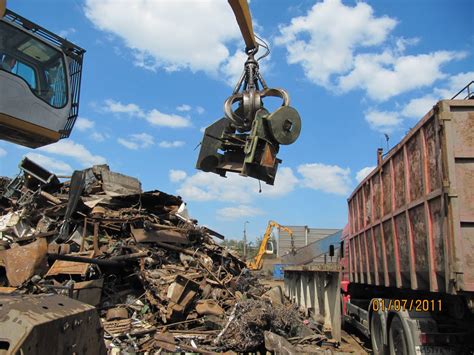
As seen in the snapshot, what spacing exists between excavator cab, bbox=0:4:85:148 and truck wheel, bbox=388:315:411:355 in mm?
4852

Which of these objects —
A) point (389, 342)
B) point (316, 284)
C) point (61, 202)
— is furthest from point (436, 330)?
point (61, 202)

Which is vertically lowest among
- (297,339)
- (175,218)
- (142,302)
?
(297,339)

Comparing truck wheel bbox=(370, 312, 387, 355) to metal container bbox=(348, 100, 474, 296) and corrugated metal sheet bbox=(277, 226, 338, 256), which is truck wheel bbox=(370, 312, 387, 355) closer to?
metal container bbox=(348, 100, 474, 296)

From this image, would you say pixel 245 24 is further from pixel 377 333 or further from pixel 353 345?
pixel 353 345

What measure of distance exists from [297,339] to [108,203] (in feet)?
23.5

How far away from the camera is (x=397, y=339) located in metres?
6.14

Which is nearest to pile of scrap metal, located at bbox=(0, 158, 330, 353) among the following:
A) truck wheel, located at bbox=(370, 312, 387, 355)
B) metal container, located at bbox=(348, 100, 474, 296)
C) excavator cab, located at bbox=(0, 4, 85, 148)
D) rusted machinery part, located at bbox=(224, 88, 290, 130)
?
excavator cab, located at bbox=(0, 4, 85, 148)

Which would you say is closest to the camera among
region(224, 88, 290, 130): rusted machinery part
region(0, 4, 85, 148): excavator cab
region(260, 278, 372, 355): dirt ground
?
region(0, 4, 85, 148): excavator cab

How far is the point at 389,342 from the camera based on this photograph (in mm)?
6422

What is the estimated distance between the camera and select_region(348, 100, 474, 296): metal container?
425 cm

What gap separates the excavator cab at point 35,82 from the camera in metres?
3.83

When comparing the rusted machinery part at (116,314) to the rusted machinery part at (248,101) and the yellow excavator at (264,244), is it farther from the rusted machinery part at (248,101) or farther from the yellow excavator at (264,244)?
the yellow excavator at (264,244)

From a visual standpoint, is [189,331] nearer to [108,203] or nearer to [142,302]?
[142,302]
